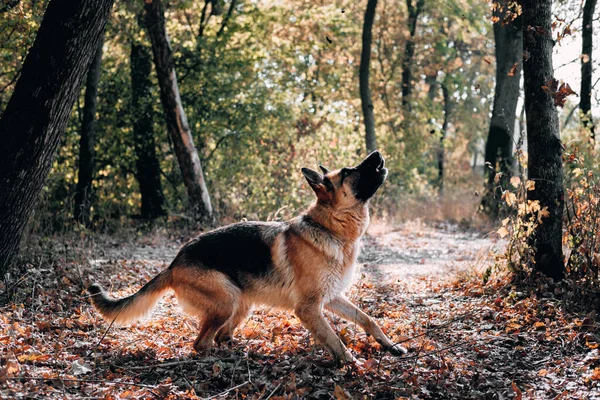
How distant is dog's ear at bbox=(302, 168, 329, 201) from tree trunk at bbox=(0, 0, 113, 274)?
314cm

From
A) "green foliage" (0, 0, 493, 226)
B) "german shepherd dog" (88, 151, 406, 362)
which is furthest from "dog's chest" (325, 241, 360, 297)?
"green foliage" (0, 0, 493, 226)

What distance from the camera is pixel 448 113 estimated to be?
3359 cm

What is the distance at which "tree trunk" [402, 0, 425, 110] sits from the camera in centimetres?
2467

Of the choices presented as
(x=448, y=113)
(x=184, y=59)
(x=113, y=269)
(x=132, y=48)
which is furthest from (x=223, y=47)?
(x=448, y=113)

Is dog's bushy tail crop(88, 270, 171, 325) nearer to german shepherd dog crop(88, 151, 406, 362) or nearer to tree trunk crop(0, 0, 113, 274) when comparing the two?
german shepherd dog crop(88, 151, 406, 362)

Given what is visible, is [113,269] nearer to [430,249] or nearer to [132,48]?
[430,249]

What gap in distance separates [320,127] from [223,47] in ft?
14.4

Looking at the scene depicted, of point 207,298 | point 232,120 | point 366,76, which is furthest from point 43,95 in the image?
point 366,76

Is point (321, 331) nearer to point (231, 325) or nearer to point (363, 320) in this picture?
point (363, 320)

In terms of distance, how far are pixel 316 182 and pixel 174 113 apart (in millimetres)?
9509

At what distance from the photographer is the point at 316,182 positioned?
578 cm

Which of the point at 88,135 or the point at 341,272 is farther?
the point at 88,135

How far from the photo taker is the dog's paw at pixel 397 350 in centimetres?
553

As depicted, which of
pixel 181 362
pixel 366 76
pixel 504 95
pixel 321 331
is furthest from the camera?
pixel 366 76
